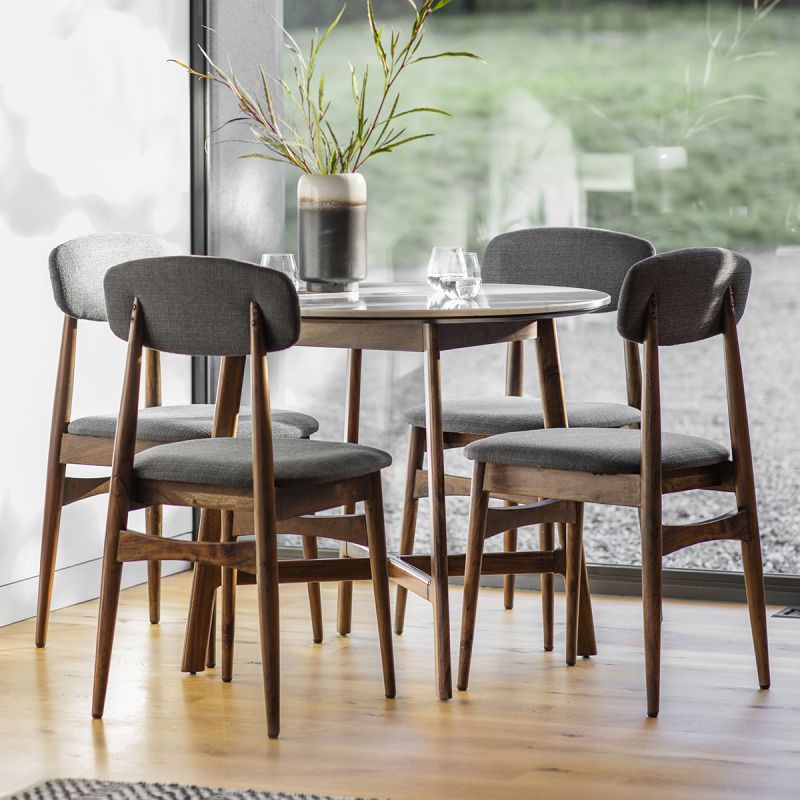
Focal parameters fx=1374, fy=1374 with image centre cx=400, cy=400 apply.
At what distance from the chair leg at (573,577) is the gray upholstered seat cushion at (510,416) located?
27 centimetres

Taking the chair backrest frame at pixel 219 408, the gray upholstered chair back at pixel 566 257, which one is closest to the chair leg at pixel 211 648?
the chair backrest frame at pixel 219 408

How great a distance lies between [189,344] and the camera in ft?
8.56

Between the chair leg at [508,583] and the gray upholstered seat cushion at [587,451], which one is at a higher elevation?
the gray upholstered seat cushion at [587,451]

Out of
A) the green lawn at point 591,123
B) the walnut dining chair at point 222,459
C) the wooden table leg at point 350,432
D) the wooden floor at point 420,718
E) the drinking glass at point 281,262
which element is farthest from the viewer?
the green lawn at point 591,123

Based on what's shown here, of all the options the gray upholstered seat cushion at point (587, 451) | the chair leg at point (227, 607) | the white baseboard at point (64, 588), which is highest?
the gray upholstered seat cushion at point (587, 451)

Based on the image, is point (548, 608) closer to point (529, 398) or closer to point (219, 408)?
point (529, 398)

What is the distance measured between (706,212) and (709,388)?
1.62 ft

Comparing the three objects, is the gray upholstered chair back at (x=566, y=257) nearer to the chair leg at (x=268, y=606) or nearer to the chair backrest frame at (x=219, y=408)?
the chair backrest frame at (x=219, y=408)

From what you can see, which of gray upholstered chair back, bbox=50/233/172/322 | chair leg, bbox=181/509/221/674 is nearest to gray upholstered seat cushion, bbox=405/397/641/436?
chair leg, bbox=181/509/221/674

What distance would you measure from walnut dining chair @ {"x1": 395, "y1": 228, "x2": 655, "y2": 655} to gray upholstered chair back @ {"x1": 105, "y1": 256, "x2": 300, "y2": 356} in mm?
858

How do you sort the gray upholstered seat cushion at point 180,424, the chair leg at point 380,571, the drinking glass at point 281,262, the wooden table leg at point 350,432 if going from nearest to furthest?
1. the chair leg at point 380,571
2. the drinking glass at point 281,262
3. the gray upholstered seat cushion at point 180,424
4. the wooden table leg at point 350,432

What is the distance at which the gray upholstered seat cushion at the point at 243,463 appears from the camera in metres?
2.63

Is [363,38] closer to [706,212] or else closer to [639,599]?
[706,212]

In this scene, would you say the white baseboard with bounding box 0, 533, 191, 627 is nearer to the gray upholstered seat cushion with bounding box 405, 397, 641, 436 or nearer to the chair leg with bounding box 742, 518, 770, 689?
the gray upholstered seat cushion with bounding box 405, 397, 641, 436
